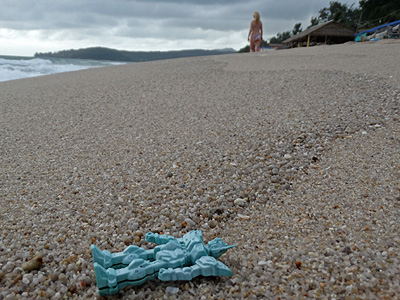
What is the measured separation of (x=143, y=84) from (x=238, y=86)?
1559mm

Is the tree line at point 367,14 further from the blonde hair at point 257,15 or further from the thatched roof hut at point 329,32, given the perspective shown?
the blonde hair at point 257,15

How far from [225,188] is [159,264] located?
78cm

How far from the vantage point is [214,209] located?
5.35 feet

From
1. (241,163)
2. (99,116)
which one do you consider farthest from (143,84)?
(241,163)

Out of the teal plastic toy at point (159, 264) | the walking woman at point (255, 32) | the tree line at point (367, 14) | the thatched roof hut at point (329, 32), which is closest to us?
the teal plastic toy at point (159, 264)

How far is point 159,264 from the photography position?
1.12 metres

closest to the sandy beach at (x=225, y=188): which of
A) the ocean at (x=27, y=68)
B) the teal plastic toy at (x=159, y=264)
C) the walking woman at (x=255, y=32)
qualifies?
the teal plastic toy at (x=159, y=264)

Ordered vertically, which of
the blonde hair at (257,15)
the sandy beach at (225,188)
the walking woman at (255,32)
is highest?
the blonde hair at (257,15)

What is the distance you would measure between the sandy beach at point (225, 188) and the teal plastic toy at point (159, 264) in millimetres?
63

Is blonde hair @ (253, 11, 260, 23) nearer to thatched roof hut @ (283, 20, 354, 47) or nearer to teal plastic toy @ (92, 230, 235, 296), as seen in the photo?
thatched roof hut @ (283, 20, 354, 47)

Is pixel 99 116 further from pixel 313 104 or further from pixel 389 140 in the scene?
pixel 389 140

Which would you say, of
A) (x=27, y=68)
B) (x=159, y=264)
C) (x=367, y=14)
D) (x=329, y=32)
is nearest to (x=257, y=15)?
(x=329, y=32)

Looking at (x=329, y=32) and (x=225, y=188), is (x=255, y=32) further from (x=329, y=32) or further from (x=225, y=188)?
(x=225, y=188)

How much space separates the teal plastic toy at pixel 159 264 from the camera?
108 cm
